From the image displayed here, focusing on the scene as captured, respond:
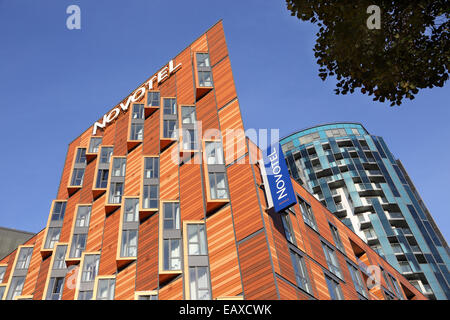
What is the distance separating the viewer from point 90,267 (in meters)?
33.0

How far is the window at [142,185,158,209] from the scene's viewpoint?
3272cm

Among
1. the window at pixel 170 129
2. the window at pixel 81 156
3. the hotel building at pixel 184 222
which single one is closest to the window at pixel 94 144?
the hotel building at pixel 184 222

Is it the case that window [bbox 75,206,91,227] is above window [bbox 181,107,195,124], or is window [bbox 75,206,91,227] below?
below

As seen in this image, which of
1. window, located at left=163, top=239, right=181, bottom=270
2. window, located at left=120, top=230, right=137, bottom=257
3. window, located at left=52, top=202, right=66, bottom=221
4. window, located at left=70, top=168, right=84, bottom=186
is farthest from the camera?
window, located at left=70, top=168, right=84, bottom=186

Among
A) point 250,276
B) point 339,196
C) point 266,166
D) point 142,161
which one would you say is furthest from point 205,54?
point 339,196

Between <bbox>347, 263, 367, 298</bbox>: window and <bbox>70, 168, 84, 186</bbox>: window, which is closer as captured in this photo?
<bbox>347, 263, 367, 298</bbox>: window

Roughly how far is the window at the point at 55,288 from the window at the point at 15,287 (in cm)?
737

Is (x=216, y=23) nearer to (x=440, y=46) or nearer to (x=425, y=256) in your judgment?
(x=440, y=46)

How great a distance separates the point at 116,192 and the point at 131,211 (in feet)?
12.5

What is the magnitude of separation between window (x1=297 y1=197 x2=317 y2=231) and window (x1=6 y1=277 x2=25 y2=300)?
88.1 ft

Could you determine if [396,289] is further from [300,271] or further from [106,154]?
[106,154]

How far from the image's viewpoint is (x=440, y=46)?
11.6 meters

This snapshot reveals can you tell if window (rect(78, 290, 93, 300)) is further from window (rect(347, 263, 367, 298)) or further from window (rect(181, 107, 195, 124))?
window (rect(347, 263, 367, 298))

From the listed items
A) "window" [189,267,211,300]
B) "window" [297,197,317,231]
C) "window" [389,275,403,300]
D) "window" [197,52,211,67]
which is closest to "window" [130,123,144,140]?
"window" [197,52,211,67]
